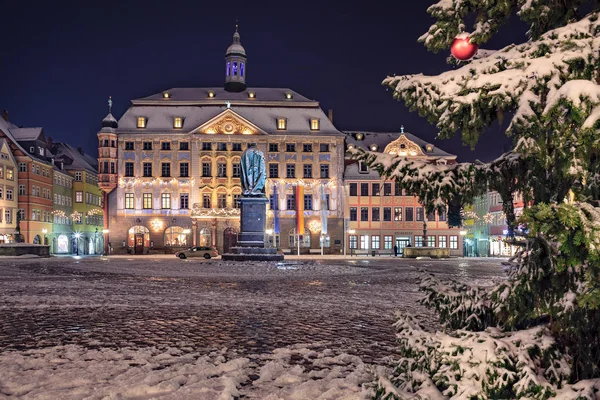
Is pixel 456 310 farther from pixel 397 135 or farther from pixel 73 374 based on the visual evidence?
pixel 397 135

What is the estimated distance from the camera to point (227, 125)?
5922 cm

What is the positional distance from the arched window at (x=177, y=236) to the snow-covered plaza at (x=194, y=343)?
4315 cm

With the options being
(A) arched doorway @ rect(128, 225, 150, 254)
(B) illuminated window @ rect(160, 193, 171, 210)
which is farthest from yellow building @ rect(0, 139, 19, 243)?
(B) illuminated window @ rect(160, 193, 171, 210)

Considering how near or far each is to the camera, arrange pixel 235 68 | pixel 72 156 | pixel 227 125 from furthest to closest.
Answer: pixel 72 156
pixel 235 68
pixel 227 125

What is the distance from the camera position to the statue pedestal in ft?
111

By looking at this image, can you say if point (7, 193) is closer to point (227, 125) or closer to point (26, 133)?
point (26, 133)

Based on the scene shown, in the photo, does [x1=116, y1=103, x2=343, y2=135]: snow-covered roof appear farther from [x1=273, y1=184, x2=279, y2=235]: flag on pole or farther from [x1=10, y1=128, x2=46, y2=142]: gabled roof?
[x1=10, y1=128, x2=46, y2=142]: gabled roof

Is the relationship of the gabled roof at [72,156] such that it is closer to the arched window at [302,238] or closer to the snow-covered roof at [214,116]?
the snow-covered roof at [214,116]

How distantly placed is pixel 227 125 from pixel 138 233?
14821mm

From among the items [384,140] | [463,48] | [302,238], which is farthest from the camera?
[384,140]

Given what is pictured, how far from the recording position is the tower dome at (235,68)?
6706 centimetres

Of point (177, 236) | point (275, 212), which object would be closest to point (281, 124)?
point (275, 212)

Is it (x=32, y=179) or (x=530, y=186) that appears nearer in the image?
(x=530, y=186)

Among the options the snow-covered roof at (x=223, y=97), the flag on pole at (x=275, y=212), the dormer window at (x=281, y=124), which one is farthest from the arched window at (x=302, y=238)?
the snow-covered roof at (x=223, y=97)
